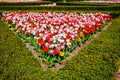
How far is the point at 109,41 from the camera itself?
8.56 meters

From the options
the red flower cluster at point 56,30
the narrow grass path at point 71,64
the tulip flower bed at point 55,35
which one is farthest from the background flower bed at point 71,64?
the red flower cluster at point 56,30

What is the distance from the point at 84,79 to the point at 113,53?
2.16 metres

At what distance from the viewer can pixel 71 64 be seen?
6219mm

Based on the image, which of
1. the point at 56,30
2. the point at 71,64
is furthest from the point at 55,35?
the point at 71,64

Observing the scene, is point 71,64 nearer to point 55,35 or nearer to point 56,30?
point 55,35

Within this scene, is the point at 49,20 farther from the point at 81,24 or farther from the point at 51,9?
the point at 51,9

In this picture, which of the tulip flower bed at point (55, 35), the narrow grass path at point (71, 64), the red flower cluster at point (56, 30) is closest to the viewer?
the narrow grass path at point (71, 64)

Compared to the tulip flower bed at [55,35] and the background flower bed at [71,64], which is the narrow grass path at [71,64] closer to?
the background flower bed at [71,64]

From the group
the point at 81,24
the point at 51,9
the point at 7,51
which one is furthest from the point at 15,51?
the point at 51,9

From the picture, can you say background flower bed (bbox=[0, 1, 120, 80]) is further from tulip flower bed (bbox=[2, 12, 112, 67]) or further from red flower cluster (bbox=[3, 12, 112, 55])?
red flower cluster (bbox=[3, 12, 112, 55])

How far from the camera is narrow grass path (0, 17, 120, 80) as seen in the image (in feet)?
18.1

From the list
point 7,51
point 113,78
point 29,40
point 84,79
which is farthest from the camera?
point 29,40

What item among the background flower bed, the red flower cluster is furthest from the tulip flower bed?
the background flower bed

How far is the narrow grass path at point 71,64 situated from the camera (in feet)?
18.1
